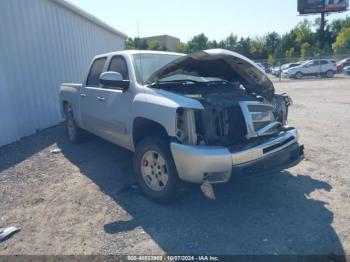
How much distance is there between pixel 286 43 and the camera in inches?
2318

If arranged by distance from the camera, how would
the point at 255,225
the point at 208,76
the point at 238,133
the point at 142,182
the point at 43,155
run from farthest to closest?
the point at 43,155, the point at 208,76, the point at 142,182, the point at 238,133, the point at 255,225

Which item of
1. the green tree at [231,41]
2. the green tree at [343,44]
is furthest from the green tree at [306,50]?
the green tree at [231,41]

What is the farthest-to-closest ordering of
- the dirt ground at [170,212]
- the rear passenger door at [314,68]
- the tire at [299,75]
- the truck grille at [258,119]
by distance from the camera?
the tire at [299,75], the rear passenger door at [314,68], the truck grille at [258,119], the dirt ground at [170,212]

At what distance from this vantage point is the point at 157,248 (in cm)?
301

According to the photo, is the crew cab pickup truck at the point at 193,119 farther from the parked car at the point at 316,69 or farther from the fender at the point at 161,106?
the parked car at the point at 316,69

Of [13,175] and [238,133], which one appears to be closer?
[238,133]

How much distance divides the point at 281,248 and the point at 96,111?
3.67 metres

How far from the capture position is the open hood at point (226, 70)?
392 cm

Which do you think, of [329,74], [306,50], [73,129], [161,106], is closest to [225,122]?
[161,106]

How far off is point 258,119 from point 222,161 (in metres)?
0.92

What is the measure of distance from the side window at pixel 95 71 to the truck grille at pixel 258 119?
3.01 meters

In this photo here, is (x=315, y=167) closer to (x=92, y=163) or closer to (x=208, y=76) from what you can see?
(x=208, y=76)

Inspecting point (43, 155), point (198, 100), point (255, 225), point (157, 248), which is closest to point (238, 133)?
point (198, 100)

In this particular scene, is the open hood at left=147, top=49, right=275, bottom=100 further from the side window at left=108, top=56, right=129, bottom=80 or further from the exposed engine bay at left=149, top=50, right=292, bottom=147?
the side window at left=108, top=56, right=129, bottom=80
